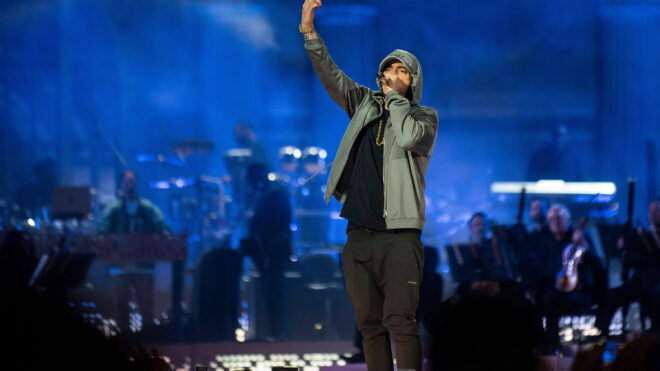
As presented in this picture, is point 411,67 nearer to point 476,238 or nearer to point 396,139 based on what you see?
point 396,139

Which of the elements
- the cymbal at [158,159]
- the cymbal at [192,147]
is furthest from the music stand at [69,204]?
the cymbal at [192,147]

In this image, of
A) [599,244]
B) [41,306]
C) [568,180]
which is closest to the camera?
[41,306]

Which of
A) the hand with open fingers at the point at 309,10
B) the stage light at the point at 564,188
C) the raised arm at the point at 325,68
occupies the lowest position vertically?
the raised arm at the point at 325,68

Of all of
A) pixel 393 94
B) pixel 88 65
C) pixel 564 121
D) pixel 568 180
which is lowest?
pixel 393 94

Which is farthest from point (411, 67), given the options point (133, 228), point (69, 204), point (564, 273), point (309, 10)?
point (69, 204)

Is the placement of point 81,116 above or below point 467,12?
below

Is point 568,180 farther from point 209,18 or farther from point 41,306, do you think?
point 41,306

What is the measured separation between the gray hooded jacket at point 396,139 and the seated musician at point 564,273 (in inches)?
127

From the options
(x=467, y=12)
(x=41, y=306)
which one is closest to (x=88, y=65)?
(x=467, y=12)

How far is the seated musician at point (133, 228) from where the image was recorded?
655 centimetres

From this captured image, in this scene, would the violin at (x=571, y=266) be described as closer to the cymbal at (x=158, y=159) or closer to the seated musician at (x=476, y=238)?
the seated musician at (x=476, y=238)

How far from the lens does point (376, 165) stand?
8.85 ft

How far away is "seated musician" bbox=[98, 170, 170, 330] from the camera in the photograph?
21.5 feet

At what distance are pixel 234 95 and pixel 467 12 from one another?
2547mm
